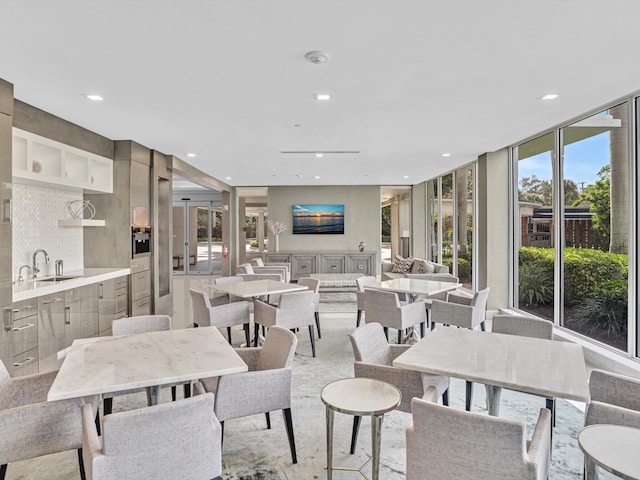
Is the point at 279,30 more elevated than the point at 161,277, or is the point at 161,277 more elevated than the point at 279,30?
the point at 279,30

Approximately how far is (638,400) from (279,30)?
2.80 metres

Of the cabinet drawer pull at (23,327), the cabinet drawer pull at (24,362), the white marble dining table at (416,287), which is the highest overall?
the white marble dining table at (416,287)

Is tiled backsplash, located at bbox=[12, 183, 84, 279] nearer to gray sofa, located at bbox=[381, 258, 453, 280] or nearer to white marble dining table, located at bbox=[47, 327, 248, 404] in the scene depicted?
white marble dining table, located at bbox=[47, 327, 248, 404]

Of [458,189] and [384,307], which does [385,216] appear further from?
[384,307]

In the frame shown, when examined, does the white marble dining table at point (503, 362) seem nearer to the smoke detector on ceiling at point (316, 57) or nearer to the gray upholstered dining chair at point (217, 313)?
the smoke detector on ceiling at point (316, 57)

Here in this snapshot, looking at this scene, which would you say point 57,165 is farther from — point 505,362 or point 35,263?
point 505,362

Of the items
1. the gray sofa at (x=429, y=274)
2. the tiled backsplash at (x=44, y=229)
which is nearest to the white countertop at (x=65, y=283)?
the tiled backsplash at (x=44, y=229)

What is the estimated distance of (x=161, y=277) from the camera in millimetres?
6359

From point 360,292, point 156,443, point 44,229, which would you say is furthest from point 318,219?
point 156,443

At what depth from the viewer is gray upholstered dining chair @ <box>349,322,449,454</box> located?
2.26 metres

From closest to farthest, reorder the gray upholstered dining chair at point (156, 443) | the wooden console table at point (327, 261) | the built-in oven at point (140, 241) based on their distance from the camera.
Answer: the gray upholstered dining chair at point (156, 443) < the built-in oven at point (140, 241) < the wooden console table at point (327, 261)

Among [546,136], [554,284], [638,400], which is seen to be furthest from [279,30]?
[554,284]

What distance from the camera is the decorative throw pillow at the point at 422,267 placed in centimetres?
782

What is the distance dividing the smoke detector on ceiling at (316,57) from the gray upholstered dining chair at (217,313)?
2.61 meters
